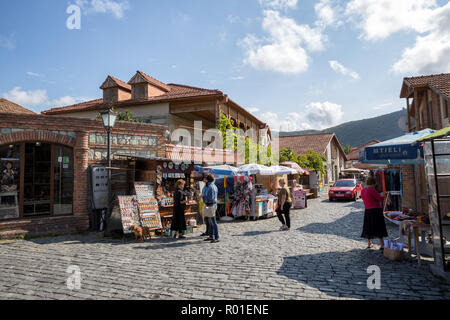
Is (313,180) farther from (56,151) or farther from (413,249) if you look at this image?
(56,151)

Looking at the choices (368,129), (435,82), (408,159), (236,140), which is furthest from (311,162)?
(368,129)

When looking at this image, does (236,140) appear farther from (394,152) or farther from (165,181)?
(394,152)

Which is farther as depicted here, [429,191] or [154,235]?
[154,235]

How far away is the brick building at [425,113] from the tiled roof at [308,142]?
67.6 feet

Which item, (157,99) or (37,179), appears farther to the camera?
(157,99)

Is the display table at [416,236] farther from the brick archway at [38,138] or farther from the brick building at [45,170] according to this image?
the brick archway at [38,138]

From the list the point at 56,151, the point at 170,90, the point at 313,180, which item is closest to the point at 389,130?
the point at 313,180

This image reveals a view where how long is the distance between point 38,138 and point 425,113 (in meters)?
15.5

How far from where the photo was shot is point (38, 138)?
8.86m

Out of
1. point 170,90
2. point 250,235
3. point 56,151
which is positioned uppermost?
point 170,90
